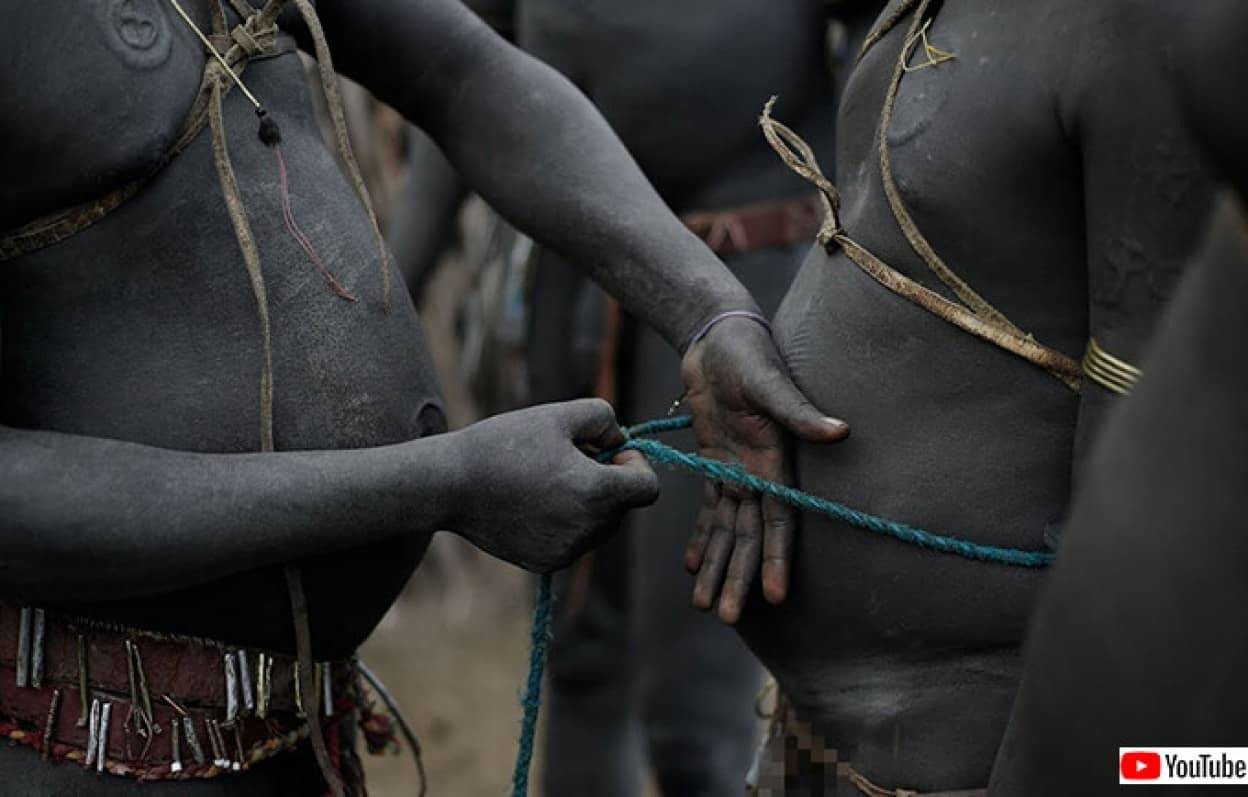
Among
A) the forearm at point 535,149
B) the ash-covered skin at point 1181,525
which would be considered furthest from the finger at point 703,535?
the ash-covered skin at point 1181,525

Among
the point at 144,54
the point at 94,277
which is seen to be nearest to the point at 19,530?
the point at 94,277

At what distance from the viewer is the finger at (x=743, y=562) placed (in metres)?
1.91

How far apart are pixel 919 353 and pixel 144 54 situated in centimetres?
91

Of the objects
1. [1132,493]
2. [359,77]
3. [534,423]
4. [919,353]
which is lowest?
[1132,493]

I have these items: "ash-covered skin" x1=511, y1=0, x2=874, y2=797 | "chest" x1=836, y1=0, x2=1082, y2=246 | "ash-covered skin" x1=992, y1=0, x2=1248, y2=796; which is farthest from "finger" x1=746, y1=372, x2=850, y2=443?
"ash-covered skin" x1=511, y1=0, x2=874, y2=797

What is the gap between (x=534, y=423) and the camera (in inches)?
69.1

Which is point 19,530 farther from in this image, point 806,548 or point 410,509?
point 806,548

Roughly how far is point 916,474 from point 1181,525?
72 centimetres

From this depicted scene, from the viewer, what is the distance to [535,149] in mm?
2205

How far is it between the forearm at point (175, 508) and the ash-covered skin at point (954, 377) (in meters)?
0.48

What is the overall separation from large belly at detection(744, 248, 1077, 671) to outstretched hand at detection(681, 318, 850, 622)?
0.03m

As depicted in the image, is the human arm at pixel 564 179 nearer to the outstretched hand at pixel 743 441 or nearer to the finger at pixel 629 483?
the outstretched hand at pixel 743 441

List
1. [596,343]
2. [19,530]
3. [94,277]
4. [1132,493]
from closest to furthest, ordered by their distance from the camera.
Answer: [1132,493] < [19,530] < [94,277] < [596,343]

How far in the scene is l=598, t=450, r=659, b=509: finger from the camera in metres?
1.76
